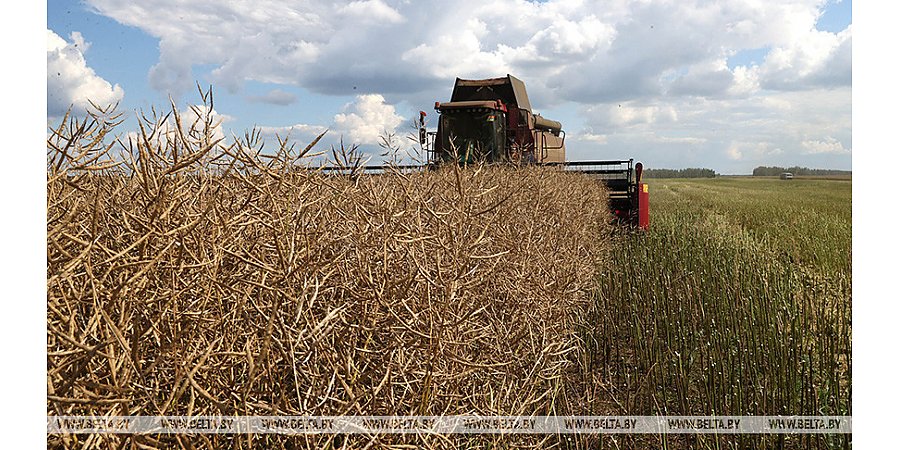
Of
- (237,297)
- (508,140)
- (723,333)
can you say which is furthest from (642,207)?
(237,297)

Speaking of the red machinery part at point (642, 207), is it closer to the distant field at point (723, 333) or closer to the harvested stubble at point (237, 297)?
the distant field at point (723, 333)

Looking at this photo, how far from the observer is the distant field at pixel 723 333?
3.95m

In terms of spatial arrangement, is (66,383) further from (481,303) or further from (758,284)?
(758,284)

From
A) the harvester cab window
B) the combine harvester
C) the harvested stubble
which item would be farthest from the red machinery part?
the harvested stubble

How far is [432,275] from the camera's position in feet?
7.76

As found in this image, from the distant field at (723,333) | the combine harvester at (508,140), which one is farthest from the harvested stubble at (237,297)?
the combine harvester at (508,140)

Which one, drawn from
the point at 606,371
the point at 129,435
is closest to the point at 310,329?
the point at 129,435

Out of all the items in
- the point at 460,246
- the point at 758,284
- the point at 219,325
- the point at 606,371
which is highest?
the point at 460,246

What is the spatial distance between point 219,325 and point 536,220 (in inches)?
168

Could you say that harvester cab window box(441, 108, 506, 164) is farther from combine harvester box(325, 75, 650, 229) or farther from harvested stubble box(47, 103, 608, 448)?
harvested stubble box(47, 103, 608, 448)

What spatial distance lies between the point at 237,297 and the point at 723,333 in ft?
14.7

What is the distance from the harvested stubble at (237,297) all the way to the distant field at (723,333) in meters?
2.05

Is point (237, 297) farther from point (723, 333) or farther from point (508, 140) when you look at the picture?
point (508, 140)

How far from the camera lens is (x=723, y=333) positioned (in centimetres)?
525
